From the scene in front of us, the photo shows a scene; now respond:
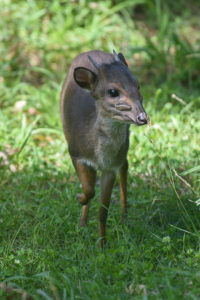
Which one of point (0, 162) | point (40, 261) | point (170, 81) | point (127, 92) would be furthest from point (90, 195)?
point (170, 81)

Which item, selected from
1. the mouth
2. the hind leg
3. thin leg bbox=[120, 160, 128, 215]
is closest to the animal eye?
the mouth

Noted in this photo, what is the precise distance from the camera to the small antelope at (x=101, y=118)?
3182 millimetres

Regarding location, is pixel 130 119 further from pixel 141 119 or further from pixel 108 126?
pixel 108 126

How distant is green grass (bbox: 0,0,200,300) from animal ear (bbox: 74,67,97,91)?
65 centimetres

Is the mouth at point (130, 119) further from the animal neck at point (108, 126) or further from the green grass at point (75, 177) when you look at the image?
the green grass at point (75, 177)

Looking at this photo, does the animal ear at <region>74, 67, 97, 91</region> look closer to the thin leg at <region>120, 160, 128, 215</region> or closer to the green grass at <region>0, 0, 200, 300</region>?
the green grass at <region>0, 0, 200, 300</region>

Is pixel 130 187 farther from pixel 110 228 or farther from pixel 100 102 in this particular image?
pixel 100 102

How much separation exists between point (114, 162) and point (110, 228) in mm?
721

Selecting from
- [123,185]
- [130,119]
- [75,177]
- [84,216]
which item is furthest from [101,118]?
[75,177]

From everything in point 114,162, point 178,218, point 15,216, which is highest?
point 114,162

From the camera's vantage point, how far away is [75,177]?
4879 millimetres

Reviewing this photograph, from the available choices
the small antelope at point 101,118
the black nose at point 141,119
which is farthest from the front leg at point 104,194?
the black nose at point 141,119

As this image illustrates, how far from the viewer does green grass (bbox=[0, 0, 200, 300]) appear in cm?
317

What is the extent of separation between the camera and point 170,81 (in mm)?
6527
